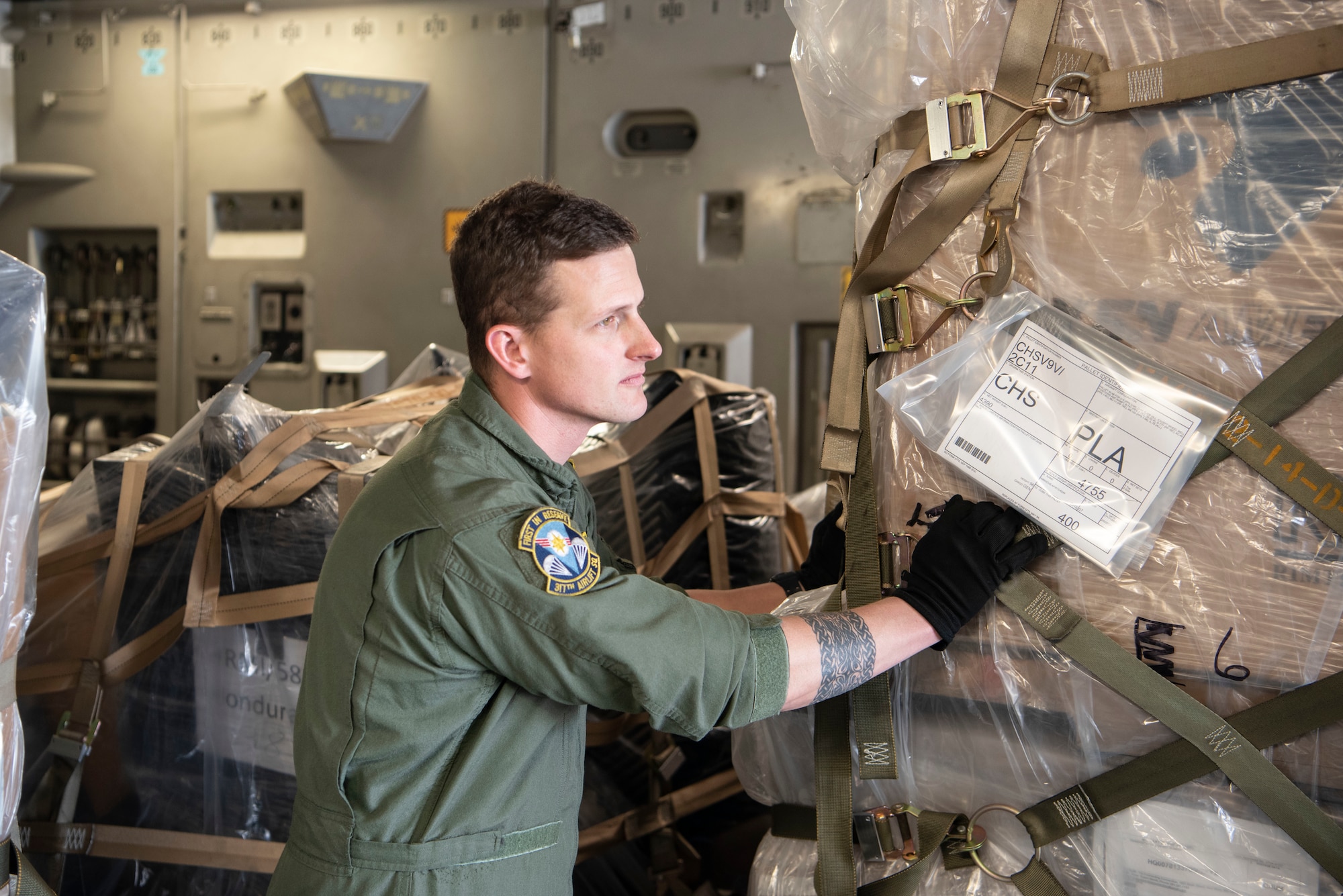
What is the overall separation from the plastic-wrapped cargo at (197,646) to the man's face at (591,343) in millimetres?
842

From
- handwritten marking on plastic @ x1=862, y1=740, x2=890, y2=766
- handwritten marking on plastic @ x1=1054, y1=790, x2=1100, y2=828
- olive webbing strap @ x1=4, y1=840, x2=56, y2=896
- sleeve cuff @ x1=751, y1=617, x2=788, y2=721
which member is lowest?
olive webbing strap @ x1=4, y1=840, x2=56, y2=896

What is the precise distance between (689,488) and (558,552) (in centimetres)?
111

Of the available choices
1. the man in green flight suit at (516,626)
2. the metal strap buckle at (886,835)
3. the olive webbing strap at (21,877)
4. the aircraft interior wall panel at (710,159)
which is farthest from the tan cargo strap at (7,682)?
the aircraft interior wall panel at (710,159)

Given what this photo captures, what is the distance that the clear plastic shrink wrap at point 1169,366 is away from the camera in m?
1.19

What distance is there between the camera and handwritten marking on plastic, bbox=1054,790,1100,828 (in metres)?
1.30

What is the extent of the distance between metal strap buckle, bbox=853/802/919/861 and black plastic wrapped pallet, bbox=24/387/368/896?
1.19 m

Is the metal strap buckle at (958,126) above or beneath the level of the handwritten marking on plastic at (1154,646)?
above

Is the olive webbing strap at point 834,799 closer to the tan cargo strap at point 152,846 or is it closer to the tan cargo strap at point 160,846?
the tan cargo strap at point 160,846

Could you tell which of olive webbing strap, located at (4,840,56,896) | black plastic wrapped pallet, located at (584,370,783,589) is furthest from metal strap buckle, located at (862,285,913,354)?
olive webbing strap, located at (4,840,56,896)

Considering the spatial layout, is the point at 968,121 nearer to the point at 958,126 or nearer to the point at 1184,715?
the point at 958,126

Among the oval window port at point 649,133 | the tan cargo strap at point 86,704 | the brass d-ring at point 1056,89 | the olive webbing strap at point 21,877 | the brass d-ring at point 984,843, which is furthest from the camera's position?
the oval window port at point 649,133

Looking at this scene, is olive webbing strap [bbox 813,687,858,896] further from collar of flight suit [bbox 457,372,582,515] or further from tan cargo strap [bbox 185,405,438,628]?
tan cargo strap [bbox 185,405,438,628]

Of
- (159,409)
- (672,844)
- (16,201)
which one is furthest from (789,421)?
(16,201)

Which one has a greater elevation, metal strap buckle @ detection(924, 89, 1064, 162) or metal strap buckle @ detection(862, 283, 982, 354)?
metal strap buckle @ detection(924, 89, 1064, 162)
